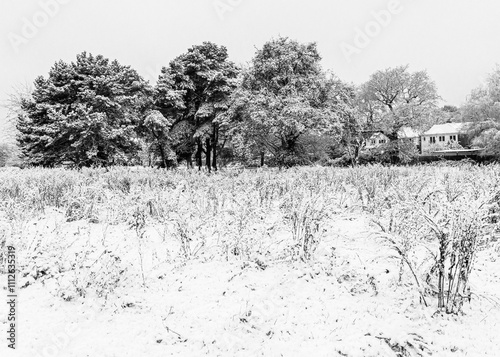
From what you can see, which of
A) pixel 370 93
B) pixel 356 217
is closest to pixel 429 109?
pixel 370 93

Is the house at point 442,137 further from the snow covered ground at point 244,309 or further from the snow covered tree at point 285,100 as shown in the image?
the snow covered ground at point 244,309

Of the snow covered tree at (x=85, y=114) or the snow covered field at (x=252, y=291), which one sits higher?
the snow covered tree at (x=85, y=114)

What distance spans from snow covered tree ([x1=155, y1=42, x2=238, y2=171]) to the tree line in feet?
0.25

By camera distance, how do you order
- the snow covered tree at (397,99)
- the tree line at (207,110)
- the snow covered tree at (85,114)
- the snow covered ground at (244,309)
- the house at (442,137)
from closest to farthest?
the snow covered ground at (244,309), the tree line at (207,110), the snow covered tree at (85,114), the snow covered tree at (397,99), the house at (442,137)

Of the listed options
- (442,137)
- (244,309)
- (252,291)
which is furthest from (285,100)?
(442,137)

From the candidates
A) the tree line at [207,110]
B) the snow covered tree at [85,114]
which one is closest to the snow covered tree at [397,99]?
the tree line at [207,110]

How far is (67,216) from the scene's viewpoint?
19.7 feet

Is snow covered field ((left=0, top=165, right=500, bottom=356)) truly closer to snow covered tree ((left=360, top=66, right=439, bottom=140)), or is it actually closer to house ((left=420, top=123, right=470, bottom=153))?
snow covered tree ((left=360, top=66, right=439, bottom=140))

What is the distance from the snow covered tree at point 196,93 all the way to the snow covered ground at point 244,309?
63.3 feet

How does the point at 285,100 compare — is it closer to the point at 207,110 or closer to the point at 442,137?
the point at 207,110

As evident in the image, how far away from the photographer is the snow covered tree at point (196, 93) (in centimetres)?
2327

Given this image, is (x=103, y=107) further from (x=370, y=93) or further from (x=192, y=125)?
(x=370, y=93)

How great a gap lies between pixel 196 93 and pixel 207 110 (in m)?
2.66

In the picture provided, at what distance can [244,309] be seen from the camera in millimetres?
3121
